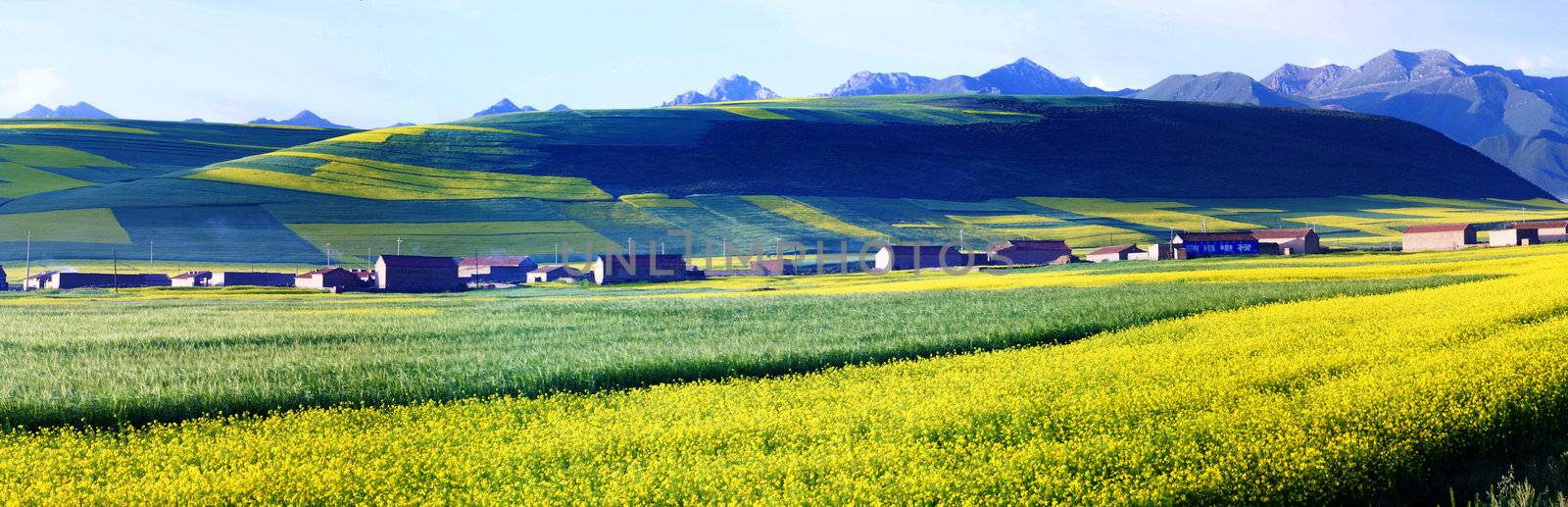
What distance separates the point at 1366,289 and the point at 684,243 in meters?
93.2

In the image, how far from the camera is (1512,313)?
2095 centimetres

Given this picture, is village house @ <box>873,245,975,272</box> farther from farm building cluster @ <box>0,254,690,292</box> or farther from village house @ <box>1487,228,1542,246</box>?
village house @ <box>1487,228,1542,246</box>

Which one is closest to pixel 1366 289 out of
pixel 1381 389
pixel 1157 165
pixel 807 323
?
pixel 807 323

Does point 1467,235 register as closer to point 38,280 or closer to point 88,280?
point 88,280

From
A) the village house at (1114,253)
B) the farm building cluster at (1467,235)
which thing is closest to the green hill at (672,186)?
the farm building cluster at (1467,235)

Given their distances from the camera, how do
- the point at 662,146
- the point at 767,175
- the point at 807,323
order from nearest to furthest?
the point at 807,323
the point at 767,175
the point at 662,146

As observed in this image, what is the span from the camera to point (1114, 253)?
106 metres

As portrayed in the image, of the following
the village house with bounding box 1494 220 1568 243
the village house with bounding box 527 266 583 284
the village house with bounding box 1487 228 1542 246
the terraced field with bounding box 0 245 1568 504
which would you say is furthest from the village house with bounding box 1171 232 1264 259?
the terraced field with bounding box 0 245 1568 504

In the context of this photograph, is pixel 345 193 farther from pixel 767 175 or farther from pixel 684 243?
pixel 767 175

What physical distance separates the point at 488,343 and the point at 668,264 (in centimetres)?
6822

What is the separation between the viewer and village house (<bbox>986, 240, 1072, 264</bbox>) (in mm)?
107062

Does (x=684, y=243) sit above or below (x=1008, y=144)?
below

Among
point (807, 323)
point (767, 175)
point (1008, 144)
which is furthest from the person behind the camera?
point (1008, 144)

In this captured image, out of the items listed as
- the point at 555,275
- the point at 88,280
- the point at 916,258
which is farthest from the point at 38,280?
the point at 916,258
